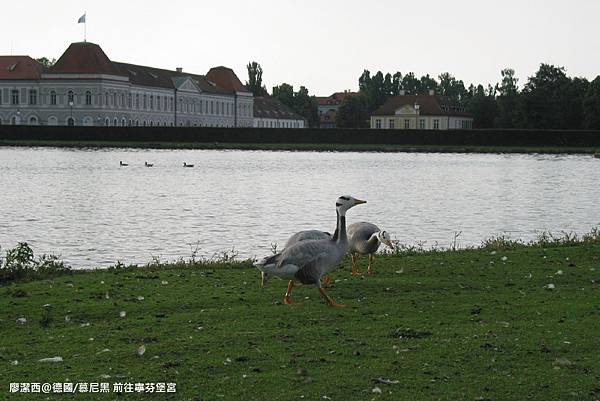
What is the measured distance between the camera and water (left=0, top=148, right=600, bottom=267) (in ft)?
80.3

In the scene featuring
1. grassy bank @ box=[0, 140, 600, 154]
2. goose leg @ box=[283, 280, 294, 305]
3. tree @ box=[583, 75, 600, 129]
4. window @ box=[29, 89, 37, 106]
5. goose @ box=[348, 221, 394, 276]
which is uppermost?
window @ box=[29, 89, 37, 106]

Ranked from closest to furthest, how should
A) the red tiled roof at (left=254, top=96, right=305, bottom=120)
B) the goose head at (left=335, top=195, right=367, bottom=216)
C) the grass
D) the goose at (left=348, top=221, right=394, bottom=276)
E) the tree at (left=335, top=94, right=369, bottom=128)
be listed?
the grass, the goose head at (left=335, top=195, right=367, bottom=216), the goose at (left=348, top=221, right=394, bottom=276), the tree at (left=335, top=94, right=369, bottom=128), the red tiled roof at (left=254, top=96, right=305, bottom=120)

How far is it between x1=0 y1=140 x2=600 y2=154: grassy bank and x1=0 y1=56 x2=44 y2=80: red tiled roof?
36212mm

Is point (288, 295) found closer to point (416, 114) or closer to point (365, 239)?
point (365, 239)

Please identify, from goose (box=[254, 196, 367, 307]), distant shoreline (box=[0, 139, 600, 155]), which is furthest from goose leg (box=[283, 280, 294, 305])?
distant shoreline (box=[0, 139, 600, 155])

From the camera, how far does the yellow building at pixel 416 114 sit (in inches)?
7249

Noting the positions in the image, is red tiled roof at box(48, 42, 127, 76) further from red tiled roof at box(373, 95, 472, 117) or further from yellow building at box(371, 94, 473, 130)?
red tiled roof at box(373, 95, 472, 117)

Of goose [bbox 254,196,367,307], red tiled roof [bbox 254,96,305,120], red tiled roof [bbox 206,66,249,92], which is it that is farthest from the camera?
red tiled roof [bbox 254,96,305,120]

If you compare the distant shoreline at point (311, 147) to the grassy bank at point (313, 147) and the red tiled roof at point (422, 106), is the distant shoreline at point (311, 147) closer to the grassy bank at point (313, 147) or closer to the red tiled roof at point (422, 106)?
the grassy bank at point (313, 147)

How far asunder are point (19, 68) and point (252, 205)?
117m

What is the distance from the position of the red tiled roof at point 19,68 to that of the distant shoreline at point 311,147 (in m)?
36.1

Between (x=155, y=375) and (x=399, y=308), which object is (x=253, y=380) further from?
(x=399, y=308)

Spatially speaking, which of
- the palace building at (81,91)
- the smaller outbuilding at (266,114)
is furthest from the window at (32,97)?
the smaller outbuilding at (266,114)

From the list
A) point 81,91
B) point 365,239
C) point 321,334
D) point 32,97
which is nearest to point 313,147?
point 81,91
